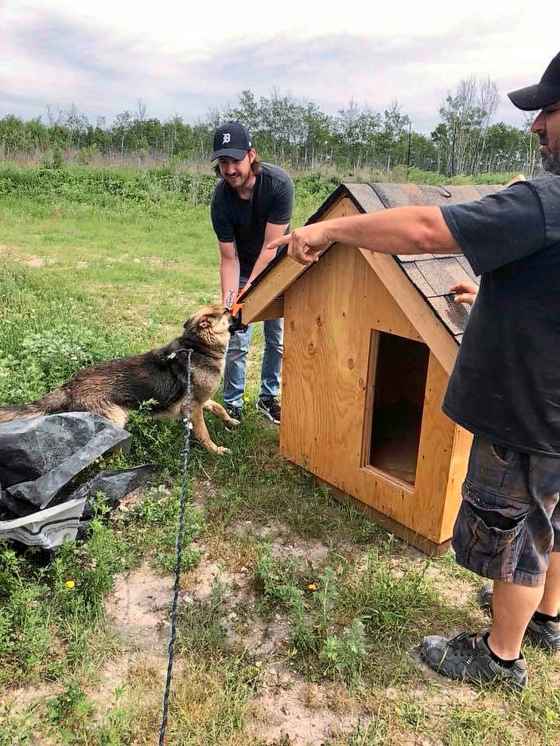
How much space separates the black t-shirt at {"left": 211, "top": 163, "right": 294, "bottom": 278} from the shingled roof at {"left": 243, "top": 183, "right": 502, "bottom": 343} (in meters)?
0.94

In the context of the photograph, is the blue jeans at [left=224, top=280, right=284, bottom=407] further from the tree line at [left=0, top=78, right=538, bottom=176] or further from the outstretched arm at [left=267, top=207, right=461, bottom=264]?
the tree line at [left=0, top=78, right=538, bottom=176]

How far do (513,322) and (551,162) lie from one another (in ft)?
1.60

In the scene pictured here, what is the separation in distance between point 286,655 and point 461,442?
1.27 meters

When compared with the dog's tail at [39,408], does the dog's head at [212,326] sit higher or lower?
higher

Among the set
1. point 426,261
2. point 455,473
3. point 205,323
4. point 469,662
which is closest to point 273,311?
point 205,323

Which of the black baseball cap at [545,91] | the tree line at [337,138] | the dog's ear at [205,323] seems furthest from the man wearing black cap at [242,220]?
the tree line at [337,138]

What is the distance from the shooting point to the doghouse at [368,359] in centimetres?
259

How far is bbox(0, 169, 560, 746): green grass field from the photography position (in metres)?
2.00

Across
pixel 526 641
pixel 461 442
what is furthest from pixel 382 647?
pixel 461 442

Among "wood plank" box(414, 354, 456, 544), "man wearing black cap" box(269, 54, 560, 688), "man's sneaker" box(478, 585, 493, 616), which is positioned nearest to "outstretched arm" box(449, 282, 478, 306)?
"wood plank" box(414, 354, 456, 544)

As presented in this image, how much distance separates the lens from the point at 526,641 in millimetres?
2379

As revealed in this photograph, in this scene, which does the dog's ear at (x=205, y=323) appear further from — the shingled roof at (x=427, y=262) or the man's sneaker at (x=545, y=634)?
the man's sneaker at (x=545, y=634)

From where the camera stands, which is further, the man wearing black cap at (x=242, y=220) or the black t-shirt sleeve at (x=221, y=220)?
the black t-shirt sleeve at (x=221, y=220)

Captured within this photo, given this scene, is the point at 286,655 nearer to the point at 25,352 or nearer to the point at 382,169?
the point at 25,352
